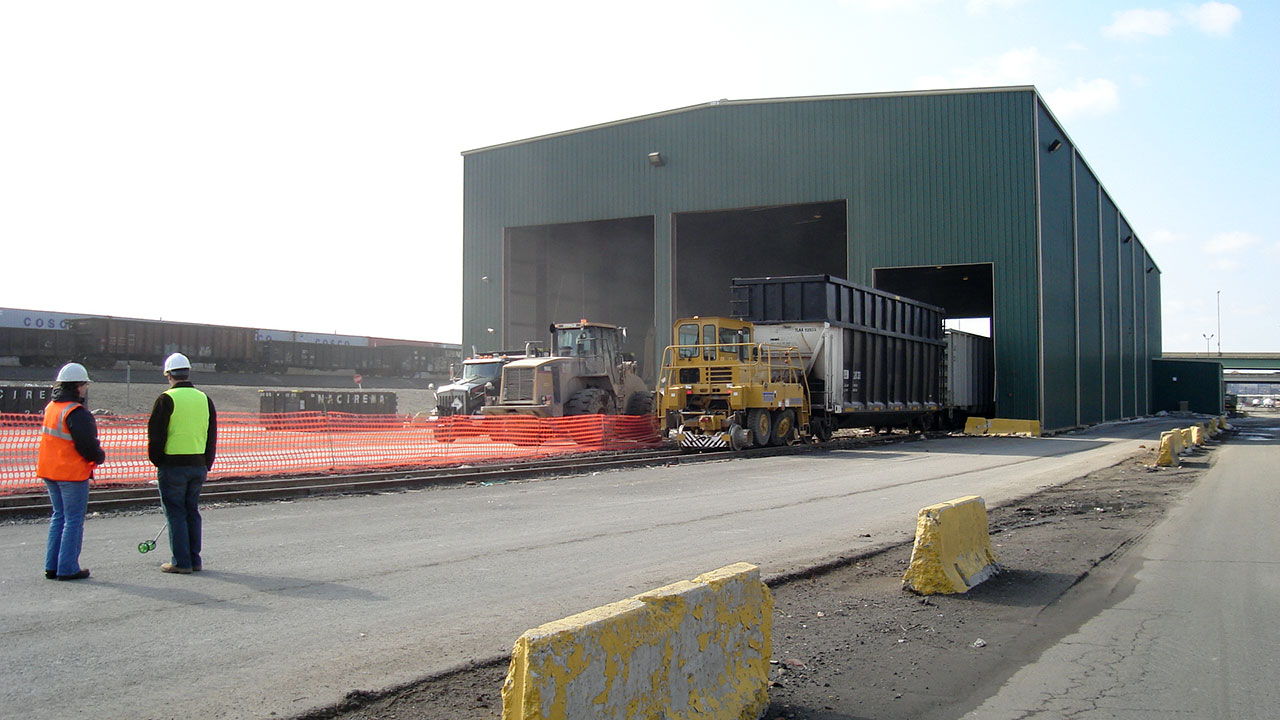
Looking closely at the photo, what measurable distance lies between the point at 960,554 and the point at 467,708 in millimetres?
4435

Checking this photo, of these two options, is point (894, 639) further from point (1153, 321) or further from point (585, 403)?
point (1153, 321)

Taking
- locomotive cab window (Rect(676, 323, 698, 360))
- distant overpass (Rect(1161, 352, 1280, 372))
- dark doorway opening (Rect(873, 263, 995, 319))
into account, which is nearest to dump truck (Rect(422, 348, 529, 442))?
locomotive cab window (Rect(676, 323, 698, 360))

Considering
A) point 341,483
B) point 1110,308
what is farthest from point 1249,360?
point 341,483

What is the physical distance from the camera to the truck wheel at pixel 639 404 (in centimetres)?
2700

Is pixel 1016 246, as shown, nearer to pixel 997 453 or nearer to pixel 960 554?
pixel 997 453

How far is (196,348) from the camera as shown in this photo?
51.5 m

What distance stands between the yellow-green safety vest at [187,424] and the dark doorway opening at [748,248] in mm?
33386

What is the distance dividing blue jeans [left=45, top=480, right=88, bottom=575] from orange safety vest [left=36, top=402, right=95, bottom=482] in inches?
2.7

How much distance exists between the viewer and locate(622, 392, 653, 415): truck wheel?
27000mm

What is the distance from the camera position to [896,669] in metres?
5.45

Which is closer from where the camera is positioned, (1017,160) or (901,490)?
(901,490)

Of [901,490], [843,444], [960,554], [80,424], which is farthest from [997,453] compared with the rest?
[80,424]

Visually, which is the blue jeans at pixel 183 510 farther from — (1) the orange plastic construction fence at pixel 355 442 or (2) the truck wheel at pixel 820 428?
(2) the truck wheel at pixel 820 428

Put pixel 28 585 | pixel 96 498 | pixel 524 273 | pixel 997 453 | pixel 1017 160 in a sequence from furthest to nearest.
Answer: pixel 524 273
pixel 1017 160
pixel 997 453
pixel 96 498
pixel 28 585
